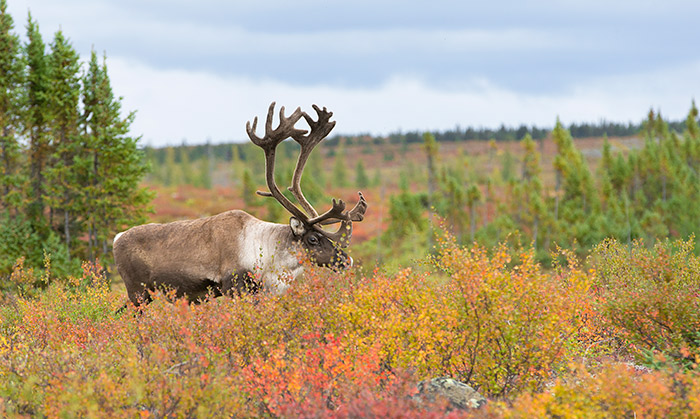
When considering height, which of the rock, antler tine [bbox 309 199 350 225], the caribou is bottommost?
the rock

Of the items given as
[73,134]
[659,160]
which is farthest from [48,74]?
[659,160]

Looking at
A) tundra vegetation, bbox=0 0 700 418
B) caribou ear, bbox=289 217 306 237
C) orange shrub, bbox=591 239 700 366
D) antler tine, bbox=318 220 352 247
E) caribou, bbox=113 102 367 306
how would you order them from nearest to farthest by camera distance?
tundra vegetation, bbox=0 0 700 418
orange shrub, bbox=591 239 700 366
caribou, bbox=113 102 367 306
caribou ear, bbox=289 217 306 237
antler tine, bbox=318 220 352 247

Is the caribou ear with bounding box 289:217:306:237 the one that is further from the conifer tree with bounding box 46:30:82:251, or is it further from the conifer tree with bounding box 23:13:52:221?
the conifer tree with bounding box 23:13:52:221

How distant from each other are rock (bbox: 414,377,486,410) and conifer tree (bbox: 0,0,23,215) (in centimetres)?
1997

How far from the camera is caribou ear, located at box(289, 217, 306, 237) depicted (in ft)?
26.3

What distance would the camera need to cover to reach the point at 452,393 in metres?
4.80

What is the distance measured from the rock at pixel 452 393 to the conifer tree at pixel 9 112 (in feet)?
65.5

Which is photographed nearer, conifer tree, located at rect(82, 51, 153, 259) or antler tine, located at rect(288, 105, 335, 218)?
antler tine, located at rect(288, 105, 335, 218)

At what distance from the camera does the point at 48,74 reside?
834 inches

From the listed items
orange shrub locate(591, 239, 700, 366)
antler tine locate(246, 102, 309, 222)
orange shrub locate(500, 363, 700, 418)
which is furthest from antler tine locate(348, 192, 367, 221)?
orange shrub locate(500, 363, 700, 418)

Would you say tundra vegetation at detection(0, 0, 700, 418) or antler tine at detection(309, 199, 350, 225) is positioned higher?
antler tine at detection(309, 199, 350, 225)

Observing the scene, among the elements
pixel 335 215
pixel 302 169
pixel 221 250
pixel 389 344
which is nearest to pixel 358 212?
pixel 335 215

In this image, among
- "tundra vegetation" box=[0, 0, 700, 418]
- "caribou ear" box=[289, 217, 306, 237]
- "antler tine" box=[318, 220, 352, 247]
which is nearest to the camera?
"tundra vegetation" box=[0, 0, 700, 418]

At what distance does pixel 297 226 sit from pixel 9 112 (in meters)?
17.5
